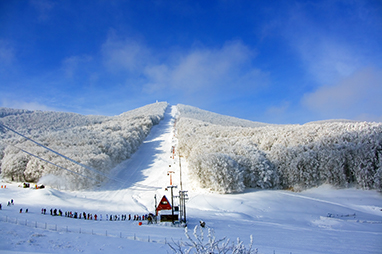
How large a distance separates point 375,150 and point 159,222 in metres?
45.1

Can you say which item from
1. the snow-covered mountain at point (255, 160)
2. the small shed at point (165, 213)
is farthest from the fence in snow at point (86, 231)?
the snow-covered mountain at point (255, 160)

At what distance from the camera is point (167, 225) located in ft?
76.0

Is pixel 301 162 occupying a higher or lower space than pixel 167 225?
higher

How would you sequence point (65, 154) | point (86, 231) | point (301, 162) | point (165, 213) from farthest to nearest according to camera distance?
point (301, 162) → point (65, 154) → point (165, 213) → point (86, 231)

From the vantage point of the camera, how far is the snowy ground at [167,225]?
1447cm

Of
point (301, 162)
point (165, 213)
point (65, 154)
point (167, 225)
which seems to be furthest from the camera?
point (301, 162)

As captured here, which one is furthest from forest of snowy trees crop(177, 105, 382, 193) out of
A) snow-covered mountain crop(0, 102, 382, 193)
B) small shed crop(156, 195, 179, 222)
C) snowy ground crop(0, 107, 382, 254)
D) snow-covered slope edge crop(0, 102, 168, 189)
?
snow-covered slope edge crop(0, 102, 168, 189)

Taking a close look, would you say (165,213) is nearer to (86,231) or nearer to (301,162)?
(86,231)

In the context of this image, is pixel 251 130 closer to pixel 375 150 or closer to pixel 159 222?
pixel 375 150

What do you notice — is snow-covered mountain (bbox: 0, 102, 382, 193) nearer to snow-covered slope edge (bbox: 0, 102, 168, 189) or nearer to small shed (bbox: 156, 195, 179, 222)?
snow-covered slope edge (bbox: 0, 102, 168, 189)

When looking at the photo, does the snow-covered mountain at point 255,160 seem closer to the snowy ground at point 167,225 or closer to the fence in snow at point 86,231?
the snowy ground at point 167,225

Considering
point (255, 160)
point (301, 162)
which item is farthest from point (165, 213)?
point (301, 162)

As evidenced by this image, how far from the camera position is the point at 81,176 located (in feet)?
132

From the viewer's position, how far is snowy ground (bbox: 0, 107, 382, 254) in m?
14.5
